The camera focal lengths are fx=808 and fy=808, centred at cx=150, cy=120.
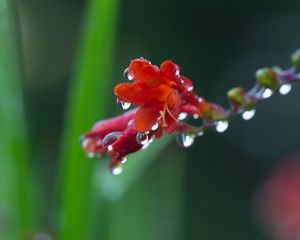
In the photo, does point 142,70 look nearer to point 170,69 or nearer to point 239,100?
point 170,69

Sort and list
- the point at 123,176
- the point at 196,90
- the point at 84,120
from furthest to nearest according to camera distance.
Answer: the point at 196,90
the point at 123,176
the point at 84,120

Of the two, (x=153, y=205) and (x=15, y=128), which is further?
(x=153, y=205)

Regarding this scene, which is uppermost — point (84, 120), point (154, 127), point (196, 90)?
point (196, 90)

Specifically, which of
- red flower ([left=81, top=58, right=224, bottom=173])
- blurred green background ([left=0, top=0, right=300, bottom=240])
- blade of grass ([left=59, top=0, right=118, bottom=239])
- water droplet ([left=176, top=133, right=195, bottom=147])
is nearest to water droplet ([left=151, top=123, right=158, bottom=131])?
red flower ([left=81, top=58, right=224, bottom=173])

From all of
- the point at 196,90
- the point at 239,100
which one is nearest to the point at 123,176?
the point at 239,100

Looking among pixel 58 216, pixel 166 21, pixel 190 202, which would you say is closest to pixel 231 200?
pixel 190 202

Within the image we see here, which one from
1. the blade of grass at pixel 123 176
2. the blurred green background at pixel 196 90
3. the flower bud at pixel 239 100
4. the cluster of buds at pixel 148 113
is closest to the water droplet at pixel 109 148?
the cluster of buds at pixel 148 113
